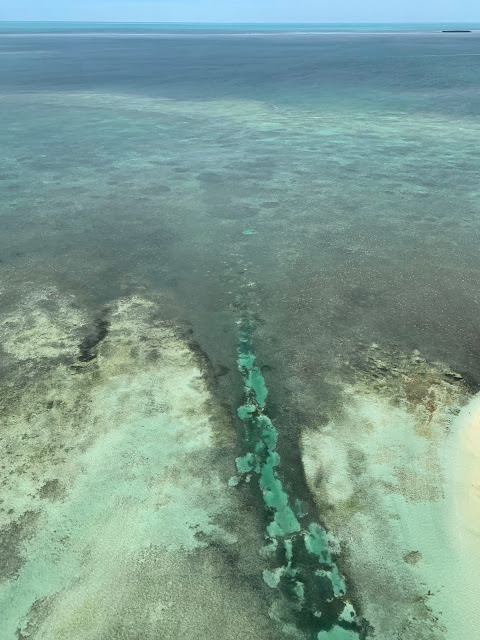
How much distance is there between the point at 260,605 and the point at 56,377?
148 inches

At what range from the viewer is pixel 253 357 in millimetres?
6742

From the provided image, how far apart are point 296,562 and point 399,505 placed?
3.90ft

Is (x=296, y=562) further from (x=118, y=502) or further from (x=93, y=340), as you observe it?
(x=93, y=340)

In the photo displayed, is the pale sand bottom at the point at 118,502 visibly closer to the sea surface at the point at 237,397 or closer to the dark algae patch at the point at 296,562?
the sea surface at the point at 237,397

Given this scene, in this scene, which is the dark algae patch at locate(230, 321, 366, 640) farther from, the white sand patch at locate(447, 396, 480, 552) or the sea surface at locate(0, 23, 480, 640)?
the white sand patch at locate(447, 396, 480, 552)

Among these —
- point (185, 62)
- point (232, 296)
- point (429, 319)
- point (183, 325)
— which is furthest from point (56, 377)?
point (185, 62)

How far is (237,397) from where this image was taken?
6.04 meters

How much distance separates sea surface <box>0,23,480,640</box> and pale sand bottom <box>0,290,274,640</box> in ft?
0.06

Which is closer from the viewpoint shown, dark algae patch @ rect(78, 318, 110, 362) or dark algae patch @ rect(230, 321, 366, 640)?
dark algae patch @ rect(230, 321, 366, 640)

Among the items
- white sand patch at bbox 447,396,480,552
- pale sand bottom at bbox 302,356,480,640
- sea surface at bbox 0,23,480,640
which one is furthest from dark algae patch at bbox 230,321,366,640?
white sand patch at bbox 447,396,480,552

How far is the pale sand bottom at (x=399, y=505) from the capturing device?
3996 mm

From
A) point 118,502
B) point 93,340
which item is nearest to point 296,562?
point 118,502

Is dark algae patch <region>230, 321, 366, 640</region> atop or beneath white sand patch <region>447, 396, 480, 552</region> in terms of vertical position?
beneath

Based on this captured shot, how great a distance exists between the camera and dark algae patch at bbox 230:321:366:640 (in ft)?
12.8
